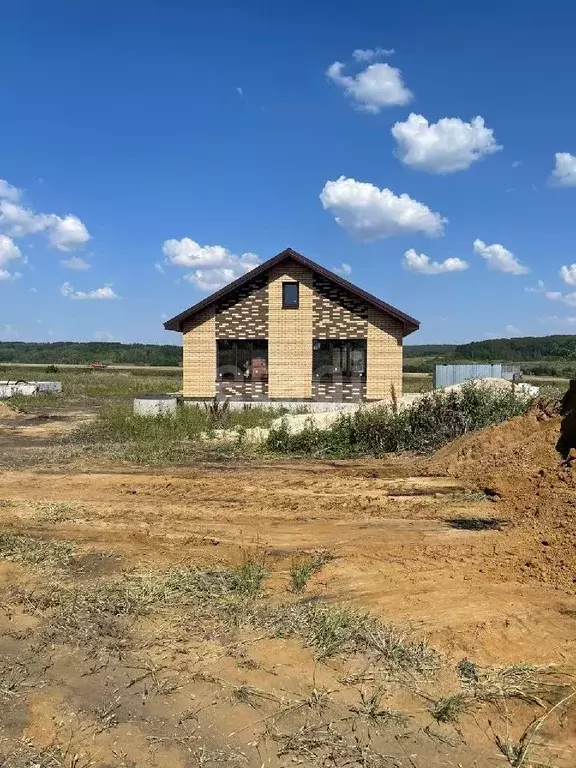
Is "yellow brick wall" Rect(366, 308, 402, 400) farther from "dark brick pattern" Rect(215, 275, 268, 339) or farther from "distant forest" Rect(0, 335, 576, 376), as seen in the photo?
"distant forest" Rect(0, 335, 576, 376)

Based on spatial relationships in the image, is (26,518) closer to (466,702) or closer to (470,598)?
(470,598)

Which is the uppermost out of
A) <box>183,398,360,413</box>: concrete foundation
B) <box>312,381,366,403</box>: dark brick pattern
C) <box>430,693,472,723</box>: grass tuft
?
<box>312,381,366,403</box>: dark brick pattern

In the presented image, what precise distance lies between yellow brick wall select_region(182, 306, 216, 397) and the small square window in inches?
108

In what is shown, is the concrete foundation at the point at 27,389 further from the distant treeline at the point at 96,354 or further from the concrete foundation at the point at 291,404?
the distant treeline at the point at 96,354

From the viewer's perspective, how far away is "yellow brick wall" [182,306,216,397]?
23.1 meters

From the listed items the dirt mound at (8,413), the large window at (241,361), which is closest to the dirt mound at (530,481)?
the large window at (241,361)

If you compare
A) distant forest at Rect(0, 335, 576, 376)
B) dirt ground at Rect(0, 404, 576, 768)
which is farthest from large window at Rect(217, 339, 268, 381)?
distant forest at Rect(0, 335, 576, 376)

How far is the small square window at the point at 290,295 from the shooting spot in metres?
23.1

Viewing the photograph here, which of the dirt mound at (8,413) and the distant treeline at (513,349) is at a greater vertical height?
the distant treeline at (513,349)

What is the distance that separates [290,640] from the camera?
4.59m

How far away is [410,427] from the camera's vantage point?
1377 cm

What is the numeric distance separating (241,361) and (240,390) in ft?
3.66

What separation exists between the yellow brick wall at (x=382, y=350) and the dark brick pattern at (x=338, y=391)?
337 mm

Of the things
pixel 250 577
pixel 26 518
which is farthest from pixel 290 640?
pixel 26 518
